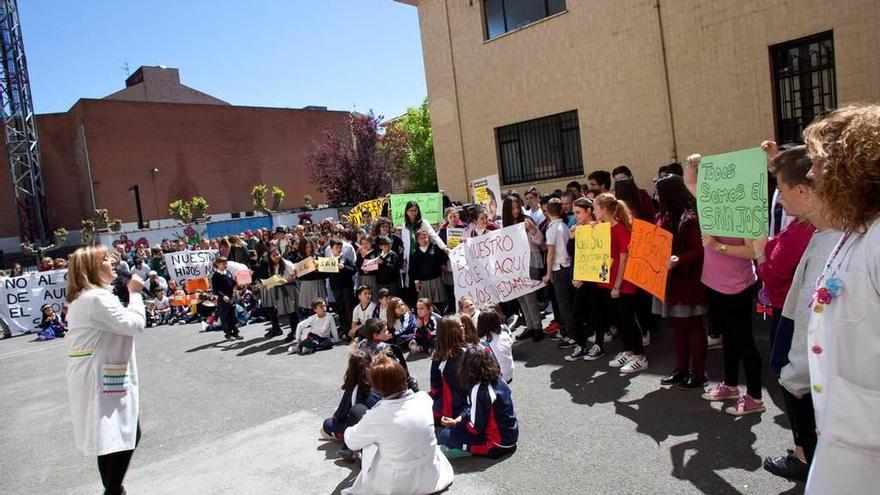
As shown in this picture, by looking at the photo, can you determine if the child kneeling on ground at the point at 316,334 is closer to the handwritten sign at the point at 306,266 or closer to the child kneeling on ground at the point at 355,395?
the handwritten sign at the point at 306,266

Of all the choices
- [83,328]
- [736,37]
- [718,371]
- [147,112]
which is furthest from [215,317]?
[147,112]

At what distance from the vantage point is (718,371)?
6.04 meters

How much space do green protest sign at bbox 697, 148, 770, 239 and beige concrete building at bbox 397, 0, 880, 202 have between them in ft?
24.3

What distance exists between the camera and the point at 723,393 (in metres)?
5.25

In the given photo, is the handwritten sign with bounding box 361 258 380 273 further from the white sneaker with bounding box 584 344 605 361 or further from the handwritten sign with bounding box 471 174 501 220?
the white sneaker with bounding box 584 344 605 361

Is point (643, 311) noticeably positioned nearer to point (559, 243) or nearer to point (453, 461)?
point (559, 243)

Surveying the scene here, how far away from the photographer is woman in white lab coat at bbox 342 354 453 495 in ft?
13.8

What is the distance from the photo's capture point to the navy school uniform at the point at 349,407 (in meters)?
5.27

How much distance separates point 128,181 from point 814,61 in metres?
40.4

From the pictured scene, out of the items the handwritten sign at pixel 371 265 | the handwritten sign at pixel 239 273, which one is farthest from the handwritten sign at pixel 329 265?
the handwritten sign at pixel 239 273

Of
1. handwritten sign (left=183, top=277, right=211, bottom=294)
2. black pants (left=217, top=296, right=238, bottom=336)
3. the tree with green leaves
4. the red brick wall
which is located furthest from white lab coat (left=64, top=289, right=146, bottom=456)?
the tree with green leaves

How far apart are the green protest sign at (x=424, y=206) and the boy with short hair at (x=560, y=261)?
3.47m

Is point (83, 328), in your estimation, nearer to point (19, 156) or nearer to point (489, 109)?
point (489, 109)

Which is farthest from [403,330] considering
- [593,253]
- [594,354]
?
[593,253]
